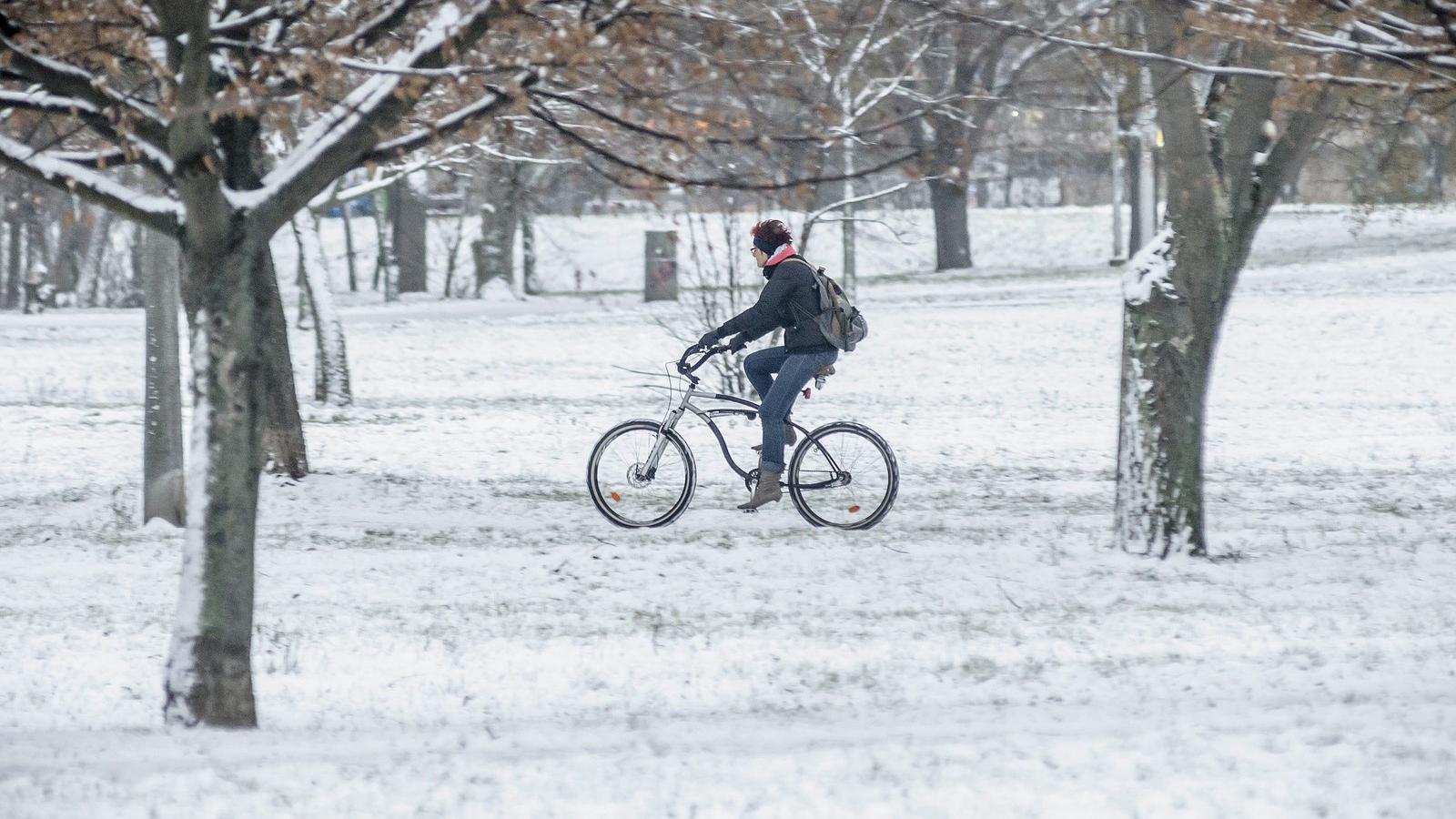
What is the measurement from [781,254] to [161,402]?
4.37 m

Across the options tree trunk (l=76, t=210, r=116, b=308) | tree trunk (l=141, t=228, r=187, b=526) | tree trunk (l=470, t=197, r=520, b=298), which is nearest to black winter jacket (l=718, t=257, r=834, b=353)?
tree trunk (l=141, t=228, r=187, b=526)

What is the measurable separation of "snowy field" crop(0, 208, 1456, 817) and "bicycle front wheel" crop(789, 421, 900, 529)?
193 millimetres

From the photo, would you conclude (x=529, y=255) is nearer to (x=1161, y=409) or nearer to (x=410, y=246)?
(x=410, y=246)

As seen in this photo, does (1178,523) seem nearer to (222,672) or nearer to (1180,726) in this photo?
(1180,726)

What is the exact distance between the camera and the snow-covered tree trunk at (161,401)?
1147 centimetres

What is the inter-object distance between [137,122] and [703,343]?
4.66 metres

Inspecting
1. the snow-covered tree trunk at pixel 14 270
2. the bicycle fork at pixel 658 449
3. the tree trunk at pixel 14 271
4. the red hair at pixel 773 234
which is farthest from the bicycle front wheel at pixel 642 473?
the tree trunk at pixel 14 271

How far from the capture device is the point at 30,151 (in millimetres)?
5723

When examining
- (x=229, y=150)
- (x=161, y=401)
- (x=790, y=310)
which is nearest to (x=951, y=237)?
(x=161, y=401)

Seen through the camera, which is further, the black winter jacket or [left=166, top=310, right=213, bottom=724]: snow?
the black winter jacket

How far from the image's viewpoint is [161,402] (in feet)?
37.8

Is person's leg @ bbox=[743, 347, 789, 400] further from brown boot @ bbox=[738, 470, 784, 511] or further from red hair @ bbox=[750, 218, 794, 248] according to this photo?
red hair @ bbox=[750, 218, 794, 248]

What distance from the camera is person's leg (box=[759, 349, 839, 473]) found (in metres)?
10.0

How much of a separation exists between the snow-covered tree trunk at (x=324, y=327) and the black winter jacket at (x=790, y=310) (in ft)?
30.0
